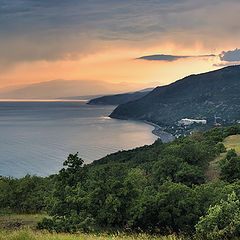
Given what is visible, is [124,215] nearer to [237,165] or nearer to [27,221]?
[27,221]

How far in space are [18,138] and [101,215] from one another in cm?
13199

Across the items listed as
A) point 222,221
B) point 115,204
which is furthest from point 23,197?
point 222,221

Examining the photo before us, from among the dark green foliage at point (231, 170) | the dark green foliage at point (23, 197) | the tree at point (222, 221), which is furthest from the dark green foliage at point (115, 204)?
the dark green foliage at point (23, 197)

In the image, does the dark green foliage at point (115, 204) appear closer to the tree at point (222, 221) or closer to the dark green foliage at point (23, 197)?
the tree at point (222, 221)

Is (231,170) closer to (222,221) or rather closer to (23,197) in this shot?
(222,221)

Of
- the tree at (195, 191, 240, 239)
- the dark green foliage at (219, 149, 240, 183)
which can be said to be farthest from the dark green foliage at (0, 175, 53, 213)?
the tree at (195, 191, 240, 239)

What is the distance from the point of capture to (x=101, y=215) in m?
16.1

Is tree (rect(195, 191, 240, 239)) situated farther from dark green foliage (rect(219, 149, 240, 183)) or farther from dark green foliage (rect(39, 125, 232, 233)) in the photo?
dark green foliage (rect(219, 149, 240, 183))

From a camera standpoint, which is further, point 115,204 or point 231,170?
point 231,170

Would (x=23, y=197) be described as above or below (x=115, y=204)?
below

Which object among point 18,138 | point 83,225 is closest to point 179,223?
point 83,225

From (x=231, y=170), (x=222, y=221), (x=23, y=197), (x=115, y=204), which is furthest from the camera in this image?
(x=23, y=197)

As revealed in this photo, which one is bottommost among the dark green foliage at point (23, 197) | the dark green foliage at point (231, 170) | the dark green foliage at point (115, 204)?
the dark green foliage at point (23, 197)

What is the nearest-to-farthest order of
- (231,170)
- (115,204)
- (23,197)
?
(115,204), (231,170), (23,197)
